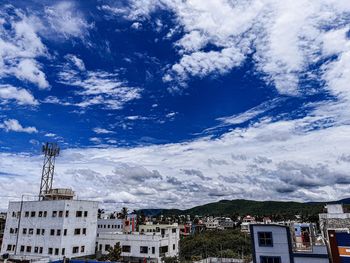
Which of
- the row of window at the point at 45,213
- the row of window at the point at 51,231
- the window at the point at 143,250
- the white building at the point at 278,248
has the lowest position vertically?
the window at the point at 143,250

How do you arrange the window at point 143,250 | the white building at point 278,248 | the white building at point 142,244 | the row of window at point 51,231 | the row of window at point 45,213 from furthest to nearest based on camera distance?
the window at point 143,250
the white building at point 142,244
the row of window at point 45,213
the row of window at point 51,231
the white building at point 278,248

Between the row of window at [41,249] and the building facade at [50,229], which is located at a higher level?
the building facade at [50,229]

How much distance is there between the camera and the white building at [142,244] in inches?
2229

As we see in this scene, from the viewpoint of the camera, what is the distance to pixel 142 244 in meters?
57.4

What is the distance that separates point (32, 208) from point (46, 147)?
43.0ft

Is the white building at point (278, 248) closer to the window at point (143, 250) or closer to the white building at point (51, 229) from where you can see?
the window at point (143, 250)

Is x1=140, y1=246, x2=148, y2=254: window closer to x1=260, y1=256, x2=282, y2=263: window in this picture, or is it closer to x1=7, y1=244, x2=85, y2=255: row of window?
x1=7, y1=244, x2=85, y2=255: row of window

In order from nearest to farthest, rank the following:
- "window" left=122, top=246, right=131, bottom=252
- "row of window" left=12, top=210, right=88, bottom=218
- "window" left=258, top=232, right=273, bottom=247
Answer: "window" left=258, top=232, right=273, bottom=247
"row of window" left=12, top=210, right=88, bottom=218
"window" left=122, top=246, right=131, bottom=252

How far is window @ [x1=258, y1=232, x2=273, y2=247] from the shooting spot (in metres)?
34.6

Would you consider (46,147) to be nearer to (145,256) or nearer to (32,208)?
(32,208)

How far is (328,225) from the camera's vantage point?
51562mm

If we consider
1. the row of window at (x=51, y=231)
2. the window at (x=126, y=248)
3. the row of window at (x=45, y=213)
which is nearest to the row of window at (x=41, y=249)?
the row of window at (x=51, y=231)

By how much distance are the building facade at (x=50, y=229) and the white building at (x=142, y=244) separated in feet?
9.00

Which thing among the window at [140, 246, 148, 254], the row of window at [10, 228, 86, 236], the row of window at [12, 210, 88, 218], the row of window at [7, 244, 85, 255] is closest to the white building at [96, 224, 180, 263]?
the window at [140, 246, 148, 254]
